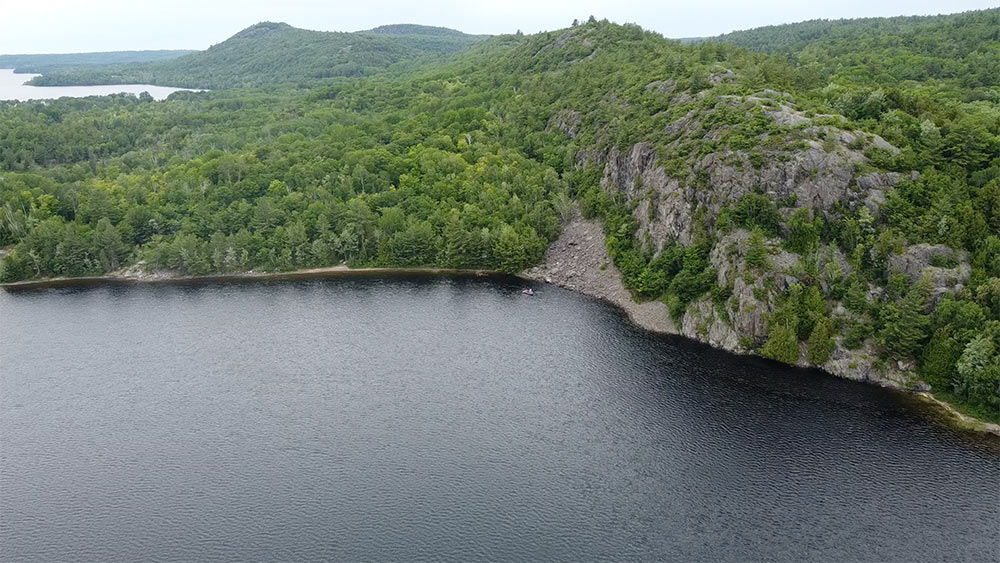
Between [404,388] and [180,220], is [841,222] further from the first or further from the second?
[180,220]

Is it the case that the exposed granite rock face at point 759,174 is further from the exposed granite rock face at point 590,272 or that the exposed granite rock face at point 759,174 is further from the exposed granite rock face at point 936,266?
the exposed granite rock face at point 590,272

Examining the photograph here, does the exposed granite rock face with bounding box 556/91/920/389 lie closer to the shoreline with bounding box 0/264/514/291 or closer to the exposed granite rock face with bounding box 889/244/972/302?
the exposed granite rock face with bounding box 889/244/972/302

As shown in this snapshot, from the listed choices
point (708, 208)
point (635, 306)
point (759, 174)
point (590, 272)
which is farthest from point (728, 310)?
point (590, 272)

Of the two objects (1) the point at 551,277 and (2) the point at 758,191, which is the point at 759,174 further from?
(1) the point at 551,277

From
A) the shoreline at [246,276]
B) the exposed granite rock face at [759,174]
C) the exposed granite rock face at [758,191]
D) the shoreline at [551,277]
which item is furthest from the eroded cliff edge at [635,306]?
the shoreline at [246,276]

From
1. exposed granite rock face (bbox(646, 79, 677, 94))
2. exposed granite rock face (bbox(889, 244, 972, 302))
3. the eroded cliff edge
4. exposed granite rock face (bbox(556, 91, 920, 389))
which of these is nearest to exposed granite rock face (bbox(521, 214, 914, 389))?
the eroded cliff edge

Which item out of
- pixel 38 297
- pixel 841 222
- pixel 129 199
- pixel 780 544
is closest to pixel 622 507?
pixel 780 544
